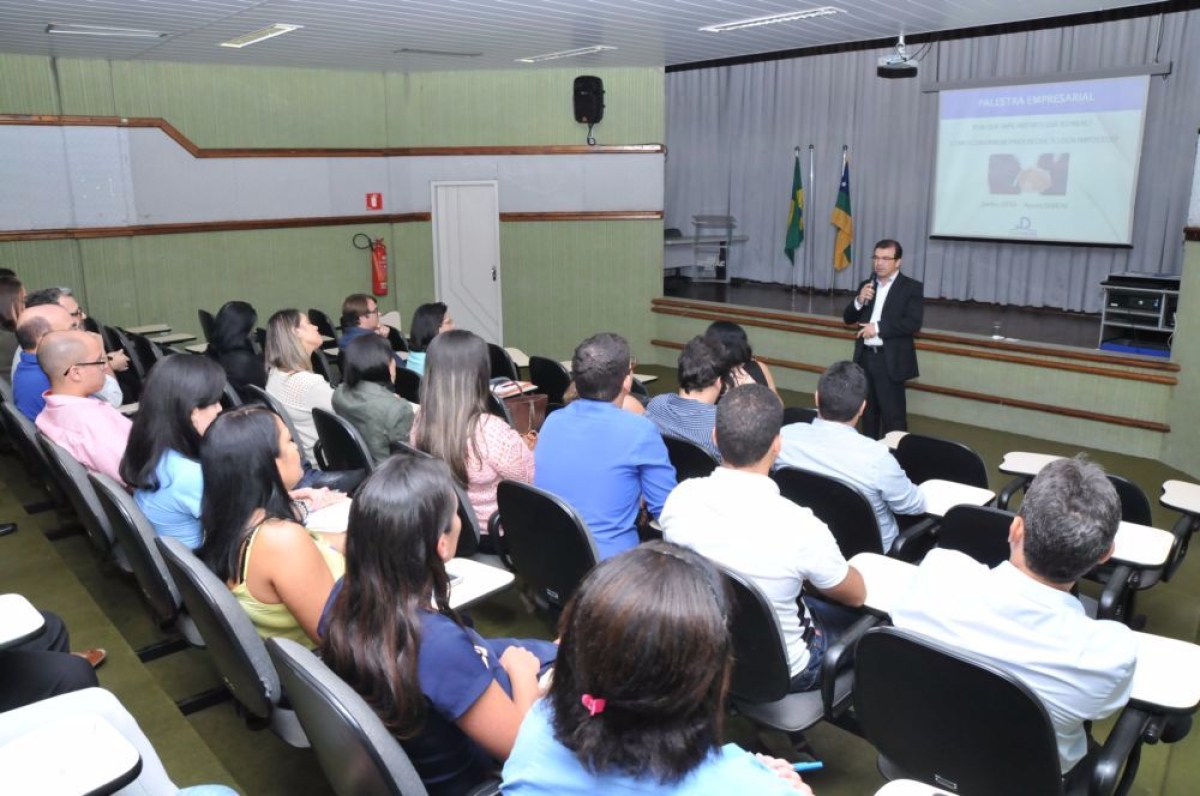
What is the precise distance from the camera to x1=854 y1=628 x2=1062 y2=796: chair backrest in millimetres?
1785

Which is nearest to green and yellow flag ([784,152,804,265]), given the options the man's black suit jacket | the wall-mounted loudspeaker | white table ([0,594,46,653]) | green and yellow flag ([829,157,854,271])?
green and yellow flag ([829,157,854,271])

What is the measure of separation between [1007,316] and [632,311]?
3.93m

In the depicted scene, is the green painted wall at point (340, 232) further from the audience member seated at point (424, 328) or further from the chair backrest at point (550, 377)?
the audience member seated at point (424, 328)

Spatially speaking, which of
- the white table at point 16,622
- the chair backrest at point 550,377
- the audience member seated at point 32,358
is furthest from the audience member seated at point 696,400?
the audience member seated at point 32,358

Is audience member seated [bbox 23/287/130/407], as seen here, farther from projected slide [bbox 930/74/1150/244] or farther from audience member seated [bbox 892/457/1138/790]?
projected slide [bbox 930/74/1150/244]

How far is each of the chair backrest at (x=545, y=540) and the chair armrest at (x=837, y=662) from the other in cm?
71

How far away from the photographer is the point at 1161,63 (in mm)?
8055

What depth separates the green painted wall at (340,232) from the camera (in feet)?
24.5

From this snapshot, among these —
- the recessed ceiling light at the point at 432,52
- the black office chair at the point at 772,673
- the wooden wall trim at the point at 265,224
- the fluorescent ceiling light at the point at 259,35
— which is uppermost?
the recessed ceiling light at the point at 432,52

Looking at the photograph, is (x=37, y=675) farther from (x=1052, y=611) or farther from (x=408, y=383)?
(x=408, y=383)

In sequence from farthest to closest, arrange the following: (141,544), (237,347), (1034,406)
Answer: (1034,406) → (237,347) → (141,544)

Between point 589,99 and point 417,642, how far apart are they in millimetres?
7538

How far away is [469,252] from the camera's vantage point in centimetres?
913

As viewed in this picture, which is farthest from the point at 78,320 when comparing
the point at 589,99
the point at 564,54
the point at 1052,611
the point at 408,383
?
the point at 1052,611
